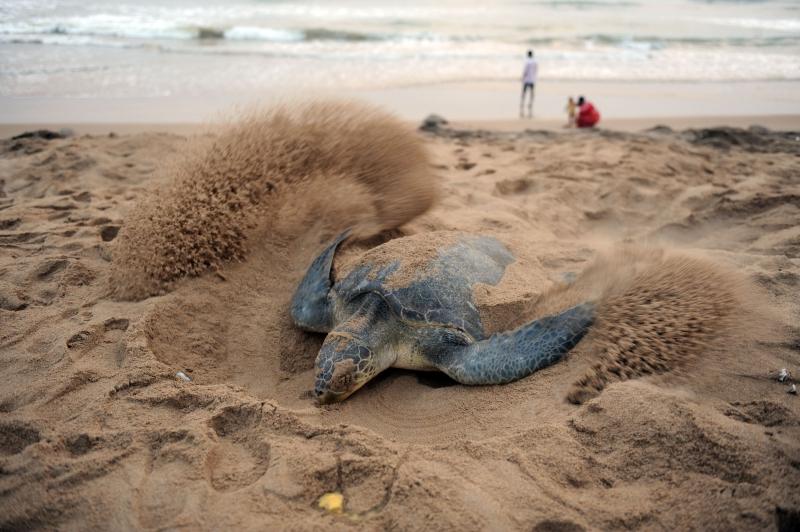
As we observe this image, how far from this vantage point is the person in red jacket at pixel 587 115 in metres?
7.12

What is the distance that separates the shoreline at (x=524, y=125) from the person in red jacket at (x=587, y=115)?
0.15 meters

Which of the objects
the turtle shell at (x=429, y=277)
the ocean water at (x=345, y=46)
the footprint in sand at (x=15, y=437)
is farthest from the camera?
the ocean water at (x=345, y=46)

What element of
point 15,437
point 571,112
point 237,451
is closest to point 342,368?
point 237,451

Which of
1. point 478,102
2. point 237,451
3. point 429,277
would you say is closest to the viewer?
point 237,451

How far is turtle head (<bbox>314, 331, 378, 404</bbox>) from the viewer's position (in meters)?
2.29

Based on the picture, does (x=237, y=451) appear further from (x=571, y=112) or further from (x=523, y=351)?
(x=571, y=112)

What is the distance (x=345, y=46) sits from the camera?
1298cm

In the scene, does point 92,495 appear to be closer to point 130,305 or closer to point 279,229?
point 130,305

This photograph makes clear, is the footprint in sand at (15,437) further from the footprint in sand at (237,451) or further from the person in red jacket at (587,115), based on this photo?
the person in red jacket at (587,115)

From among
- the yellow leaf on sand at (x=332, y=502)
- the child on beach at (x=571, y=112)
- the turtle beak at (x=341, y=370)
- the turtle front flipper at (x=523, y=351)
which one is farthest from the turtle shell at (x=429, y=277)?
the child on beach at (x=571, y=112)

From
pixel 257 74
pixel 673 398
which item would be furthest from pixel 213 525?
pixel 257 74

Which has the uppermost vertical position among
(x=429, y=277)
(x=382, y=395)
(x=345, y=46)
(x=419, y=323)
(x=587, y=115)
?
(x=345, y=46)

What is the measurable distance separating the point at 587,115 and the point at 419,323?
5.72 metres

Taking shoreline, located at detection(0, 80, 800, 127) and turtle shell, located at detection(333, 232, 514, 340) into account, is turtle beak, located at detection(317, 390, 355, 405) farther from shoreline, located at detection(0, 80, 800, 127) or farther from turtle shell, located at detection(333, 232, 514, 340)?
shoreline, located at detection(0, 80, 800, 127)
